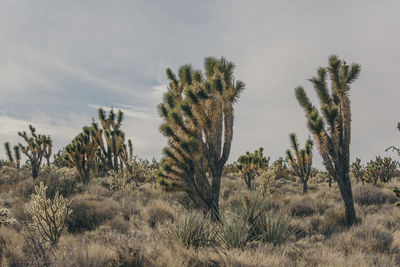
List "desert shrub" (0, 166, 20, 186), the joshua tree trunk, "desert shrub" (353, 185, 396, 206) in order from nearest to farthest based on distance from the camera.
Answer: the joshua tree trunk → "desert shrub" (353, 185, 396, 206) → "desert shrub" (0, 166, 20, 186)

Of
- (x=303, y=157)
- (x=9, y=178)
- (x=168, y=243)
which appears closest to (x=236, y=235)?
(x=168, y=243)

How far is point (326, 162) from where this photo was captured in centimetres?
1119

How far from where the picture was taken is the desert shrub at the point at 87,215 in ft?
31.6

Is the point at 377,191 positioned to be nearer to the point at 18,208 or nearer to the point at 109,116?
the point at 18,208

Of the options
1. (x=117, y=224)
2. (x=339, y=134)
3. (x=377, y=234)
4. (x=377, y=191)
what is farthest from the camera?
(x=377, y=191)

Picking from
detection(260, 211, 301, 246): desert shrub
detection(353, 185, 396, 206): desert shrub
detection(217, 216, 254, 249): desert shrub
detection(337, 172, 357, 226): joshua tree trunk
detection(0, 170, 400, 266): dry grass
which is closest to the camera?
detection(0, 170, 400, 266): dry grass

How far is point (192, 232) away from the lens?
261 inches

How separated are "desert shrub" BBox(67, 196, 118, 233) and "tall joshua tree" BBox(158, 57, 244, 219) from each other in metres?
2.33

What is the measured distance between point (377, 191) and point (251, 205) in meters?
12.9

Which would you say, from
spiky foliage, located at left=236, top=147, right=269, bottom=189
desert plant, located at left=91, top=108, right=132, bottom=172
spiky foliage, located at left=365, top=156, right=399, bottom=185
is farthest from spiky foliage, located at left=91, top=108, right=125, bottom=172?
spiky foliage, located at left=365, top=156, right=399, bottom=185

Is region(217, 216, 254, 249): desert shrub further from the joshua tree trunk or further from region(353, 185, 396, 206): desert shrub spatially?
region(353, 185, 396, 206): desert shrub

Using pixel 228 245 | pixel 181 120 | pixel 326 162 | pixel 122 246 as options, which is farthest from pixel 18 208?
pixel 326 162

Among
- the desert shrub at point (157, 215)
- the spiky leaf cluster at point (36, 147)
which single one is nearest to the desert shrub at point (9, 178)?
the spiky leaf cluster at point (36, 147)

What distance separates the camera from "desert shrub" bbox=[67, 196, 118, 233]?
964cm
